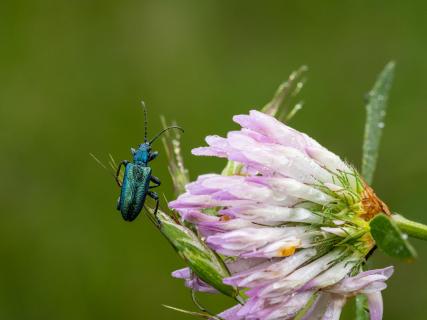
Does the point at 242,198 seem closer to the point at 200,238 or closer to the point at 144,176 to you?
the point at 200,238

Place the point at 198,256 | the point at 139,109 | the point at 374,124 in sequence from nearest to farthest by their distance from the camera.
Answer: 1. the point at 198,256
2. the point at 374,124
3. the point at 139,109

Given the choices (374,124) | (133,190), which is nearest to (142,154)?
(133,190)

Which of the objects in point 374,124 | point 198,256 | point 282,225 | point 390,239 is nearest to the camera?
point 390,239

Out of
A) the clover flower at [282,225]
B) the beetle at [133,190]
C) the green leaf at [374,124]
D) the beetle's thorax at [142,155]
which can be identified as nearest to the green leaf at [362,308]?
the clover flower at [282,225]

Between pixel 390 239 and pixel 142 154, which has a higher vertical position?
pixel 142 154

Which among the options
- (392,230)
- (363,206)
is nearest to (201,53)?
(363,206)

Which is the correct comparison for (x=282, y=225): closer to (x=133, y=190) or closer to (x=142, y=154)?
(x=133, y=190)

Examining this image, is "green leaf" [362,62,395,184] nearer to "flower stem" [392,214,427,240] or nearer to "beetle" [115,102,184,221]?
"flower stem" [392,214,427,240]
